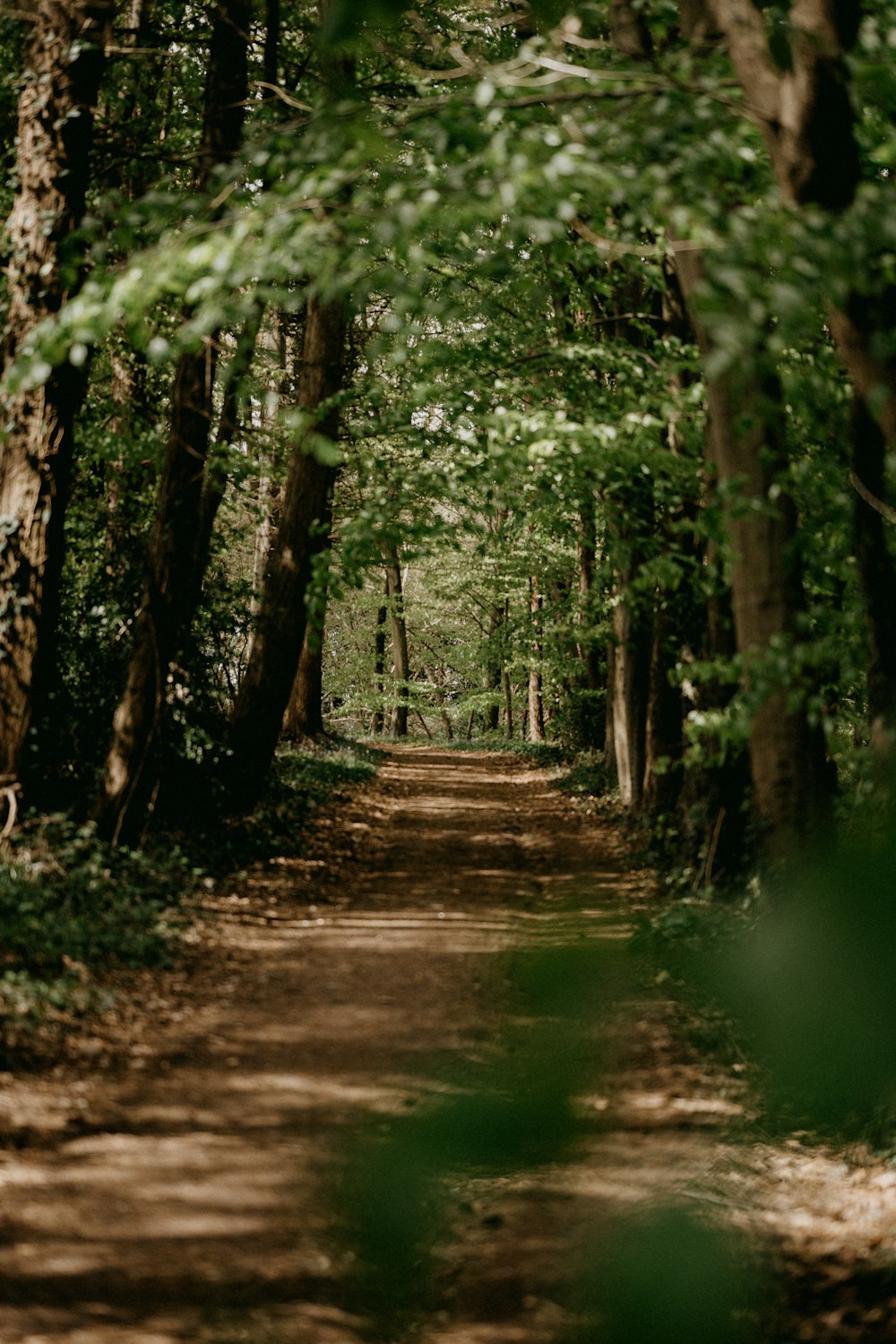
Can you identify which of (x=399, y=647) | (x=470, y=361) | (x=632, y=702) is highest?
(x=470, y=361)

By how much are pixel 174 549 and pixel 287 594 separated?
10.6 ft

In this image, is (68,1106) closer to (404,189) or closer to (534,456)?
(404,189)

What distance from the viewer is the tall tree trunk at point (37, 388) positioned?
859 centimetres

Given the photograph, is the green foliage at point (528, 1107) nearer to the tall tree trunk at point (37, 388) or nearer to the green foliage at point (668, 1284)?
the green foliage at point (668, 1284)

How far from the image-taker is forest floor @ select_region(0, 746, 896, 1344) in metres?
3.51

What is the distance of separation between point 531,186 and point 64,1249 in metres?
4.17

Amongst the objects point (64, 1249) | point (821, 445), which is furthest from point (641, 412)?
point (64, 1249)

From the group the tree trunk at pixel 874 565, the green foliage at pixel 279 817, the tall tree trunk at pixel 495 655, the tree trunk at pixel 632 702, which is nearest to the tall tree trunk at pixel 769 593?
the tree trunk at pixel 874 565

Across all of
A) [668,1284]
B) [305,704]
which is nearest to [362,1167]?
[668,1284]

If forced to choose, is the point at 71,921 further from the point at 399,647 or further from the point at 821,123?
the point at 399,647

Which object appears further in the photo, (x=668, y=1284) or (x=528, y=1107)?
(x=668, y=1284)

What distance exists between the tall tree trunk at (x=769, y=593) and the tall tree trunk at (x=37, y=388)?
Answer: 5074 millimetres

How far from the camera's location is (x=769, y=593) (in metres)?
6.33

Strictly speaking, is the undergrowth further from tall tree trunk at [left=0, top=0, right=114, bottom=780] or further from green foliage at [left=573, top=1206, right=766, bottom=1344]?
green foliage at [left=573, top=1206, right=766, bottom=1344]
